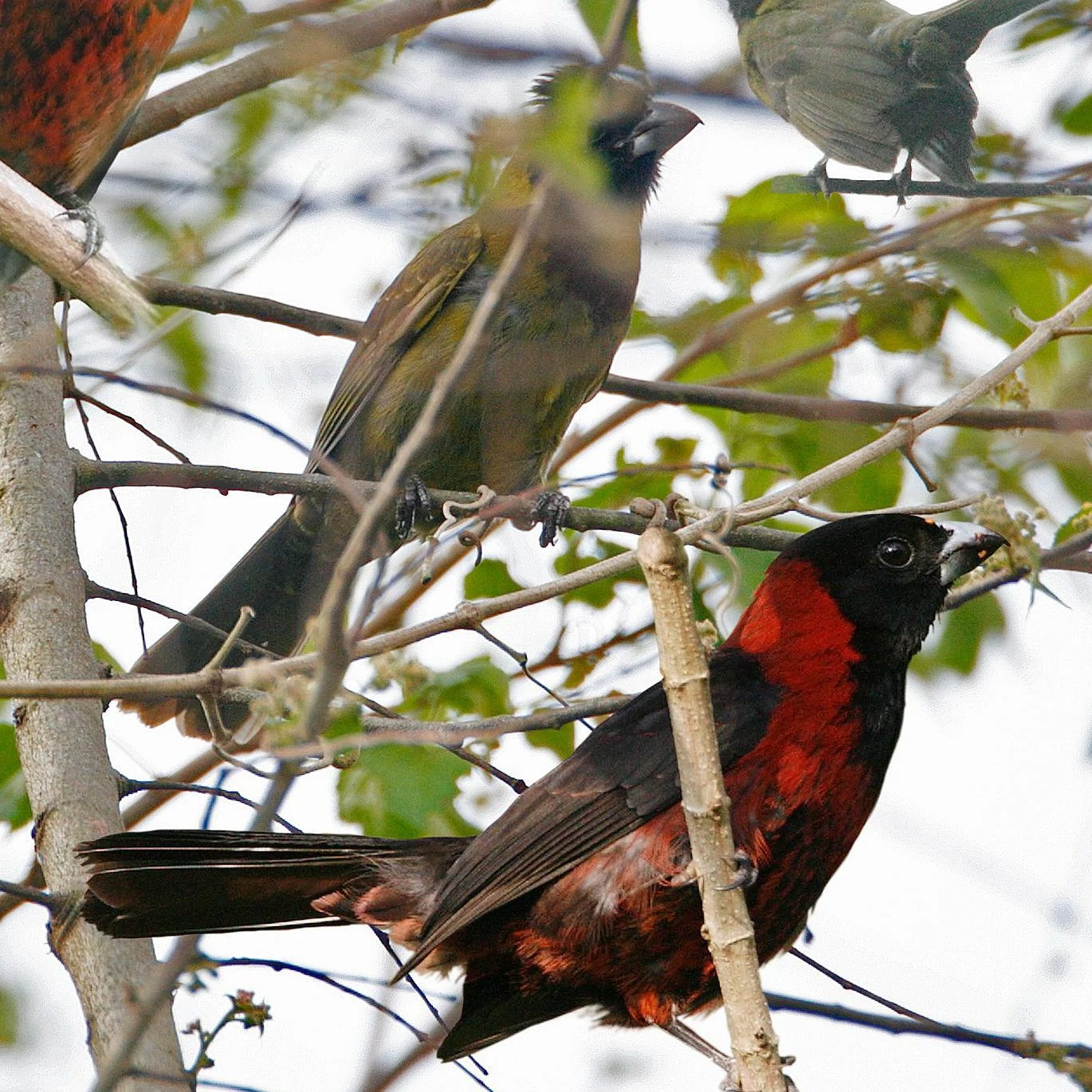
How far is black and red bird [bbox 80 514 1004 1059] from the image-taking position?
121 inches

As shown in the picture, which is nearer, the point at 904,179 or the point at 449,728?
the point at 904,179

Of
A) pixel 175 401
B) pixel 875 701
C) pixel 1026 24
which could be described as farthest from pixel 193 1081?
pixel 1026 24

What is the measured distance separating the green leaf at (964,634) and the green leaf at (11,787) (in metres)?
2.37

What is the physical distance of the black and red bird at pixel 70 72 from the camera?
3.54 meters

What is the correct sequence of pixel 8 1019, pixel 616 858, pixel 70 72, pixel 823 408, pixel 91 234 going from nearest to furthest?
pixel 91 234, pixel 616 858, pixel 823 408, pixel 70 72, pixel 8 1019

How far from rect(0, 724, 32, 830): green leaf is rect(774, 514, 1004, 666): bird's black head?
6.32ft

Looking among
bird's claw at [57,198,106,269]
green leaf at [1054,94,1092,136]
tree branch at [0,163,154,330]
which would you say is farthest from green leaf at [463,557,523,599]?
green leaf at [1054,94,1092,136]

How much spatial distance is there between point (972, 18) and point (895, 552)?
5.54 ft

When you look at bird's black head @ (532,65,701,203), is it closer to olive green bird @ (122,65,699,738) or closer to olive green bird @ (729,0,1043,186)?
olive green bird @ (122,65,699,738)

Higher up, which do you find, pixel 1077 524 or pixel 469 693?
pixel 469 693

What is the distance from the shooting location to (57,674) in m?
2.99

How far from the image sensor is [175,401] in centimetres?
228

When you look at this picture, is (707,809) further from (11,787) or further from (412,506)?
(412,506)

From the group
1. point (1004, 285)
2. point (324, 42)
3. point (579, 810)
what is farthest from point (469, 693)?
point (324, 42)
